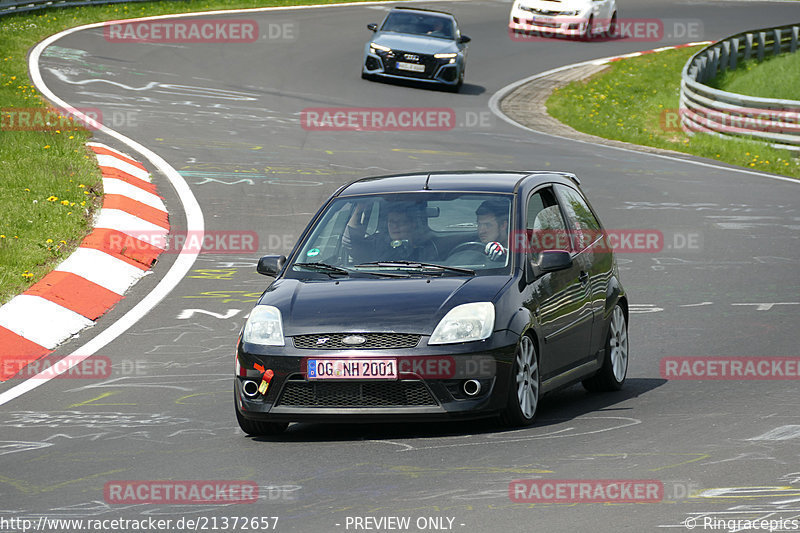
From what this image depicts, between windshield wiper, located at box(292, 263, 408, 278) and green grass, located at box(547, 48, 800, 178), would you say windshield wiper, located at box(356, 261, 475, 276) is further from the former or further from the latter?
green grass, located at box(547, 48, 800, 178)

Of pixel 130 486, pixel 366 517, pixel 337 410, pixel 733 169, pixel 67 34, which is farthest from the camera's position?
pixel 67 34

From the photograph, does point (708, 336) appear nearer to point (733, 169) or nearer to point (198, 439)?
point (198, 439)

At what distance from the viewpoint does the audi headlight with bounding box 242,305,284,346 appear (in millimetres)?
8141

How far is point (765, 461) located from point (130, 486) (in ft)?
10.4

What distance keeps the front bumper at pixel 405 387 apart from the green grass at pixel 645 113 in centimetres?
1719

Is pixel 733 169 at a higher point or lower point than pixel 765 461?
lower

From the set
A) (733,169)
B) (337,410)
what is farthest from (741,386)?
(733,169)

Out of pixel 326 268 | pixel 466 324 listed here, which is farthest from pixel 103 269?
pixel 466 324

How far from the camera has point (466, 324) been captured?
8023 mm

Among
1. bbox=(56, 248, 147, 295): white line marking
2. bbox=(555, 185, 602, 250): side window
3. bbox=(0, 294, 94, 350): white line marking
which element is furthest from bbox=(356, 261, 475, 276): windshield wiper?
bbox=(56, 248, 147, 295): white line marking

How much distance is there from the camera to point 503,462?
732 centimetres

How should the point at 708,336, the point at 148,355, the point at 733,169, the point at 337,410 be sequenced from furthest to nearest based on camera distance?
the point at 733,169 → the point at 708,336 → the point at 148,355 → the point at 337,410

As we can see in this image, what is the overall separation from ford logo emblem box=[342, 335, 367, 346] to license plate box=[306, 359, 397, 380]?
0.10 meters

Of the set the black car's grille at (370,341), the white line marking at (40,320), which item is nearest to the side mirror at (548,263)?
the black car's grille at (370,341)
